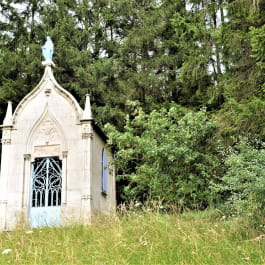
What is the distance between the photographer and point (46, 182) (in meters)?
12.0

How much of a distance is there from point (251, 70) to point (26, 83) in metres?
10.0

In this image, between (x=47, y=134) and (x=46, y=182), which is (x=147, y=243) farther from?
(x=47, y=134)

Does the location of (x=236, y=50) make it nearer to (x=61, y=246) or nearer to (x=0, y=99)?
(x=61, y=246)

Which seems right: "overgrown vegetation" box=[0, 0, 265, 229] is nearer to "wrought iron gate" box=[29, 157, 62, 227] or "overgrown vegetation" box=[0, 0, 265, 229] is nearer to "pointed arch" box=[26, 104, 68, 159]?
"pointed arch" box=[26, 104, 68, 159]

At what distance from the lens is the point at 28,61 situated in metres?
17.1

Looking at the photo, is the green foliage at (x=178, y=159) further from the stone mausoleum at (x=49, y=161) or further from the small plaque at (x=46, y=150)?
the small plaque at (x=46, y=150)

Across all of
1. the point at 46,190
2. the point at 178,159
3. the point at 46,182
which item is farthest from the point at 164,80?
the point at 46,190

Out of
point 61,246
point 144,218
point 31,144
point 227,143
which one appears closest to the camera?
point 61,246

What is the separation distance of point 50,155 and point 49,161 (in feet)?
0.67

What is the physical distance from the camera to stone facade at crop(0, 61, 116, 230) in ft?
38.1

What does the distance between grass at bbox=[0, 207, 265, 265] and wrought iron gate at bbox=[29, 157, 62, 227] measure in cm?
293

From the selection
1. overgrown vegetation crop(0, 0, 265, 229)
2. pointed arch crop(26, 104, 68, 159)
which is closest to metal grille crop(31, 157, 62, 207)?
pointed arch crop(26, 104, 68, 159)

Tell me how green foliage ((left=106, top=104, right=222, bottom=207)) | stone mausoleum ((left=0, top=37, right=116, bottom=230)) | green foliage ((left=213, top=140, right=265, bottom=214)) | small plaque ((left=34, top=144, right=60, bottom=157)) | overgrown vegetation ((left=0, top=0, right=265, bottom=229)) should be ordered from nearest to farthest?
green foliage ((left=213, top=140, right=265, bottom=214)) < overgrown vegetation ((left=0, top=0, right=265, bottom=229)) < green foliage ((left=106, top=104, right=222, bottom=207)) < stone mausoleum ((left=0, top=37, right=116, bottom=230)) < small plaque ((left=34, top=144, right=60, bottom=157))

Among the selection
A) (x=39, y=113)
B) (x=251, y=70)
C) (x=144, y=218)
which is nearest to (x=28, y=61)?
(x=39, y=113)
